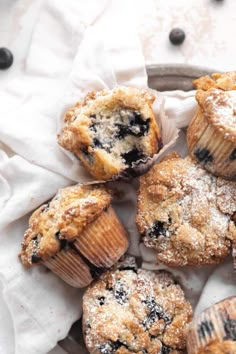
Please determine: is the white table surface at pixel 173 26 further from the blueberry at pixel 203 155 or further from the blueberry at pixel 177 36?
the blueberry at pixel 203 155

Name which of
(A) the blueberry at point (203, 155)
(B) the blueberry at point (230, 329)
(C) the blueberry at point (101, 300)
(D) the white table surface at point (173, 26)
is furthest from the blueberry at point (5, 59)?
(B) the blueberry at point (230, 329)

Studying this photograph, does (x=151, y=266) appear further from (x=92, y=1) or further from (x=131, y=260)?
(x=92, y=1)

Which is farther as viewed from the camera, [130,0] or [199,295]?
[130,0]

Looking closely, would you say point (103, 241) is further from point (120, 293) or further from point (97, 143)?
point (97, 143)

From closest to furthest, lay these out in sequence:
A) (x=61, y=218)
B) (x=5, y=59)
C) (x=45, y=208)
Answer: (x=61, y=218) < (x=45, y=208) < (x=5, y=59)

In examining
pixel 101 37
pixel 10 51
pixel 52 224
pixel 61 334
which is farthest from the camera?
pixel 10 51

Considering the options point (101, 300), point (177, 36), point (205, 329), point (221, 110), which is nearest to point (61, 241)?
point (101, 300)

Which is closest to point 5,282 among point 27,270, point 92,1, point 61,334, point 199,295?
point 27,270
